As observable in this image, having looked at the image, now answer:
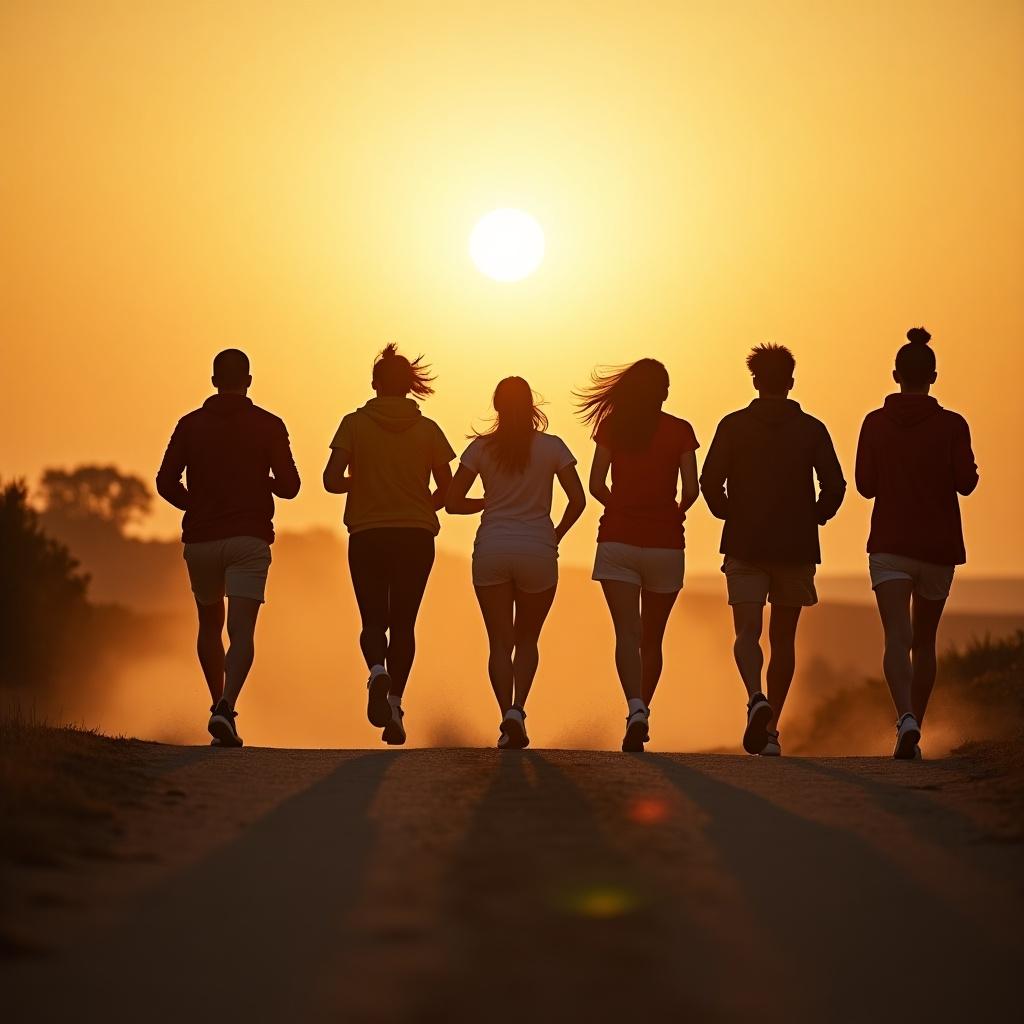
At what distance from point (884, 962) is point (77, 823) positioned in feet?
10.6

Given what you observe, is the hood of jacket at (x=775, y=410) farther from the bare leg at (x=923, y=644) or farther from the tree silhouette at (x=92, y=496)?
the tree silhouette at (x=92, y=496)

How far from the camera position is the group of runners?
1164 cm

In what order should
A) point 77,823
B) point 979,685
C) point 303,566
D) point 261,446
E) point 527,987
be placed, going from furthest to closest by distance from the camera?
point 303,566 < point 979,685 < point 261,446 < point 77,823 < point 527,987

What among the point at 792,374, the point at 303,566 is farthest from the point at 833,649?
the point at 792,374

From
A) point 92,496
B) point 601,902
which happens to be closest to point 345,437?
point 601,902

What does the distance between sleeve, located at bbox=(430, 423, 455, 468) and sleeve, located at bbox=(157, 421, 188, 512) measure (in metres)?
1.53

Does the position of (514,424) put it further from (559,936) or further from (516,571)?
(559,936)

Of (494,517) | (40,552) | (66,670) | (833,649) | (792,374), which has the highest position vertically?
(792,374)

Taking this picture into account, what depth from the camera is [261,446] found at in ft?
39.2

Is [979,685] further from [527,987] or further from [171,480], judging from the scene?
[527,987]

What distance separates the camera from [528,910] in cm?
618

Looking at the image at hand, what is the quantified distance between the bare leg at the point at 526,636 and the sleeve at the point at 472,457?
81 cm

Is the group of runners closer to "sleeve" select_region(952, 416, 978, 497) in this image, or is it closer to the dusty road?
"sleeve" select_region(952, 416, 978, 497)

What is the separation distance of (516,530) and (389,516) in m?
0.80
